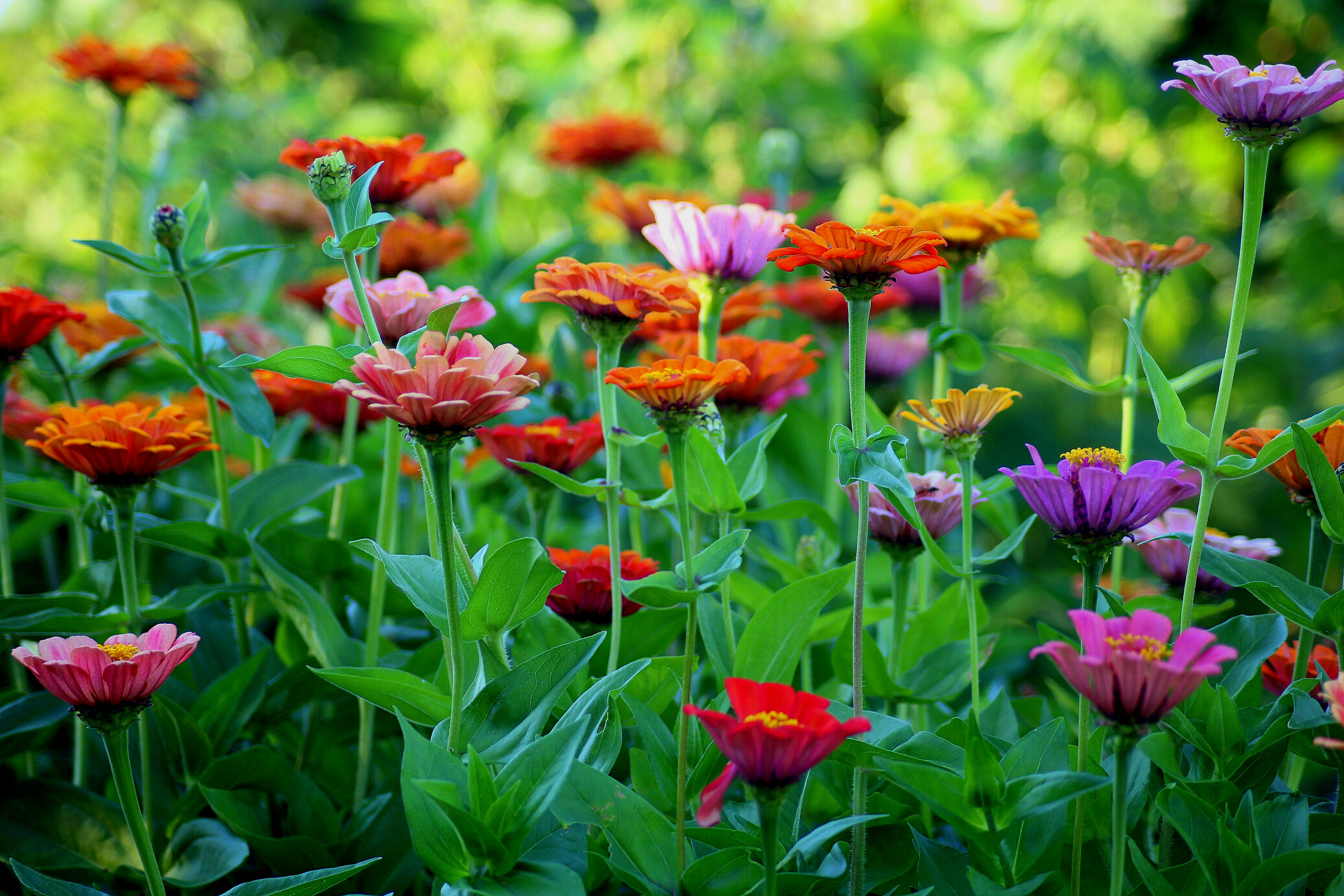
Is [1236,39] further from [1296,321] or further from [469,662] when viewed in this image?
[469,662]

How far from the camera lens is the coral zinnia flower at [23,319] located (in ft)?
2.11

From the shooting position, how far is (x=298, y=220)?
125cm

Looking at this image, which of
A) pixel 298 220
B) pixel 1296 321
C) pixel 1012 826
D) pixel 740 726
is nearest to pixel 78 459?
pixel 740 726

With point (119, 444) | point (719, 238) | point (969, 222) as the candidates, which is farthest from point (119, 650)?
point (969, 222)

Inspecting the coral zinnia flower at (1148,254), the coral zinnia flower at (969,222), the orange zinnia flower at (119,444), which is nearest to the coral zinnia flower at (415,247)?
the orange zinnia flower at (119,444)

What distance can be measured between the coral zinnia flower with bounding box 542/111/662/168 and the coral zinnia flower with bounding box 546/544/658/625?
84cm

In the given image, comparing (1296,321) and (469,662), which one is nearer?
(469,662)

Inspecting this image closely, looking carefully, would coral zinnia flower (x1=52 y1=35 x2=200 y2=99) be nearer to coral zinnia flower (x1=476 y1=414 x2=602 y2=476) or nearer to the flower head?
coral zinnia flower (x1=476 y1=414 x2=602 y2=476)

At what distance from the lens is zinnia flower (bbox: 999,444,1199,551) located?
47cm

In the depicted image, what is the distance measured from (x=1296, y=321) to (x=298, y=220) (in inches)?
86.0

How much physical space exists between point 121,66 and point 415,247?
1.29 ft

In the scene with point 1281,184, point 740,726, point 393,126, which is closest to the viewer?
point 740,726

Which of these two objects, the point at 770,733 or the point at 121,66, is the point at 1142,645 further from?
the point at 121,66

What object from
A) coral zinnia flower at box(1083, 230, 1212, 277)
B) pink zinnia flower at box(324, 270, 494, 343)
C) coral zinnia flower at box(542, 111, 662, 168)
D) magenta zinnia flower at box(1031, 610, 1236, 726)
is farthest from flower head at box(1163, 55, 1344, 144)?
coral zinnia flower at box(542, 111, 662, 168)
